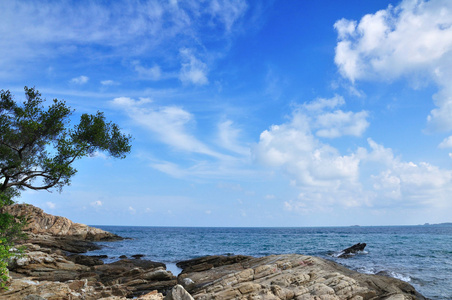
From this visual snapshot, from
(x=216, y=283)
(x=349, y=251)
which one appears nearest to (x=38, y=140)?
(x=216, y=283)

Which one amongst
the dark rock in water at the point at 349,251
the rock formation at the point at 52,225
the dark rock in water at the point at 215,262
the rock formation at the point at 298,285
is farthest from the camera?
the rock formation at the point at 52,225

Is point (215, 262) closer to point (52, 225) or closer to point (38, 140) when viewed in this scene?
point (38, 140)

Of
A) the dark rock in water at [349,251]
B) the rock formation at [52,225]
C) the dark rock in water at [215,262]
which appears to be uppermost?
the rock formation at [52,225]

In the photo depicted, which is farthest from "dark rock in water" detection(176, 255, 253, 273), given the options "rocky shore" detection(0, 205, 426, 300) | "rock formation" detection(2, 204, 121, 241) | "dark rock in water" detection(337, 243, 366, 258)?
"rock formation" detection(2, 204, 121, 241)

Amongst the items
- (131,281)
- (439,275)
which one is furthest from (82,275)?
(439,275)

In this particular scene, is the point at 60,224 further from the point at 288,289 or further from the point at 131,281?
the point at 288,289

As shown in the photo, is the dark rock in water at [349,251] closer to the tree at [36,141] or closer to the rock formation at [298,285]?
the rock formation at [298,285]

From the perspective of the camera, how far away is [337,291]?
17609mm

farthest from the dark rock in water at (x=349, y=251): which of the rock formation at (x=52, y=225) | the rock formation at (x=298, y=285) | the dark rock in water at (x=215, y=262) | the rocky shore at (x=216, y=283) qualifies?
the rock formation at (x=52, y=225)

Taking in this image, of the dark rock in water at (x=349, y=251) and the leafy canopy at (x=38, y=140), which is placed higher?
the leafy canopy at (x=38, y=140)

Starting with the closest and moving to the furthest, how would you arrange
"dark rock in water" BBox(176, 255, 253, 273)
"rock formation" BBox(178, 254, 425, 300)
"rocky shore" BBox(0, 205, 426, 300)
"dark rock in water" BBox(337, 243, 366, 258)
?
1. "rock formation" BBox(178, 254, 425, 300)
2. "rocky shore" BBox(0, 205, 426, 300)
3. "dark rock in water" BBox(176, 255, 253, 273)
4. "dark rock in water" BBox(337, 243, 366, 258)

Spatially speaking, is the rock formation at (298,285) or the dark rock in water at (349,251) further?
the dark rock in water at (349,251)

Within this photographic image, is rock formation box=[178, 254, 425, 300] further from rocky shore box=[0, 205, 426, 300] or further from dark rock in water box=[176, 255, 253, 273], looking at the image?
dark rock in water box=[176, 255, 253, 273]

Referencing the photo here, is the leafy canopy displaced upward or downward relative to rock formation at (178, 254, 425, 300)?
upward
